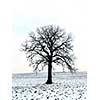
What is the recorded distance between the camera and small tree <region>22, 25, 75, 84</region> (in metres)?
2.24

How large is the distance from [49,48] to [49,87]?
1.05ft

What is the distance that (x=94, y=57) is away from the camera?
217 cm

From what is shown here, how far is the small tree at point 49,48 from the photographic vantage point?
2244mm

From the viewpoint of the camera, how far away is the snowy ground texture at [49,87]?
7.34 feet

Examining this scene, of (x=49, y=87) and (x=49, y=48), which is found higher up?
(x=49, y=48)

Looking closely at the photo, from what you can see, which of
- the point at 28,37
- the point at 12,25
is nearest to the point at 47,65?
the point at 28,37

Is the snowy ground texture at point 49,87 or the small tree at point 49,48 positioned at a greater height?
the small tree at point 49,48

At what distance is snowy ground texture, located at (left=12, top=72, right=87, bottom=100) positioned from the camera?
2238mm

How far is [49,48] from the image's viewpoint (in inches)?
88.5

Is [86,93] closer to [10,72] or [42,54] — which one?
[42,54]

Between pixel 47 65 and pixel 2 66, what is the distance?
0.36 meters

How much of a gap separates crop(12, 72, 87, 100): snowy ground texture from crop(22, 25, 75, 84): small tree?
59 millimetres

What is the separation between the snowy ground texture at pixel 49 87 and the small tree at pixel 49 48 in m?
0.06

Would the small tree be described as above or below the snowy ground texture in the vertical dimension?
above
